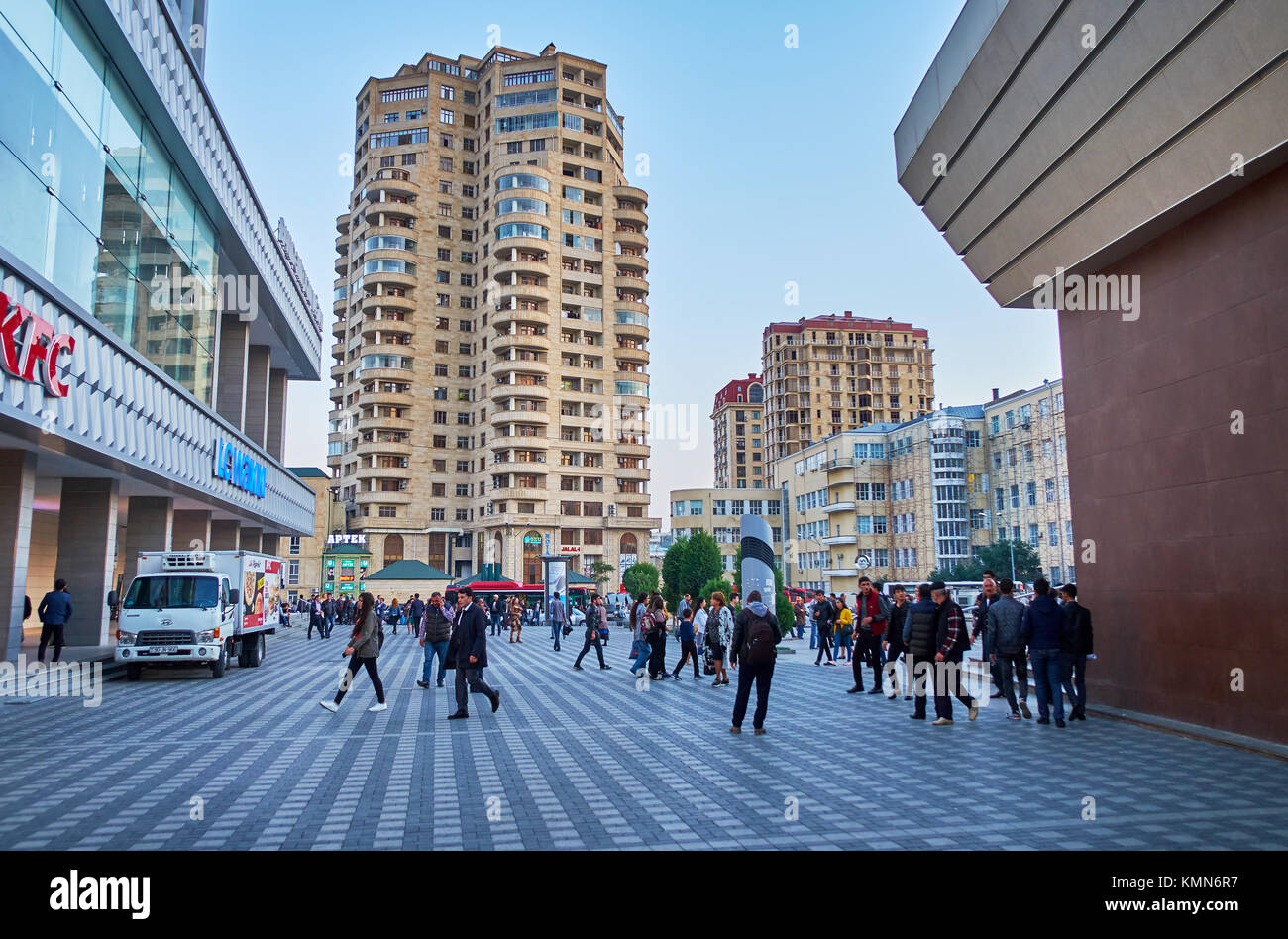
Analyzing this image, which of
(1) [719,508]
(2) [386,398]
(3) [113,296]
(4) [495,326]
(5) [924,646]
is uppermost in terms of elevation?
(4) [495,326]

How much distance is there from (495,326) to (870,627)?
6504 cm

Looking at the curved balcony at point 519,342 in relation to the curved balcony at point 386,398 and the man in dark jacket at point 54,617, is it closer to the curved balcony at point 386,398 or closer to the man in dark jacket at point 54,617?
the curved balcony at point 386,398

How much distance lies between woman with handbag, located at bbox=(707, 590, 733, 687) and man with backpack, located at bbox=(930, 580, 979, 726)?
17.3 feet

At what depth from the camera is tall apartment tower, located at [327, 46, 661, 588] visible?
74750mm

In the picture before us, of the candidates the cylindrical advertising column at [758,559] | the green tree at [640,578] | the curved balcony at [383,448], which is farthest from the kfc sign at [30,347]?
the curved balcony at [383,448]

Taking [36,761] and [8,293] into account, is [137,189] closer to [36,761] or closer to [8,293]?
[8,293]

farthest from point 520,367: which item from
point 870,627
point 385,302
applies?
point 870,627

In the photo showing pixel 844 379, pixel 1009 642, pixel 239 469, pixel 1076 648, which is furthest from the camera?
pixel 844 379

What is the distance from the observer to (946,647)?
11.4 meters

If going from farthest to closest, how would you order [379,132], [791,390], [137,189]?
[791,390]
[379,132]
[137,189]

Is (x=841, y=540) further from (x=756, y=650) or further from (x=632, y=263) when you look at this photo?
(x=756, y=650)
